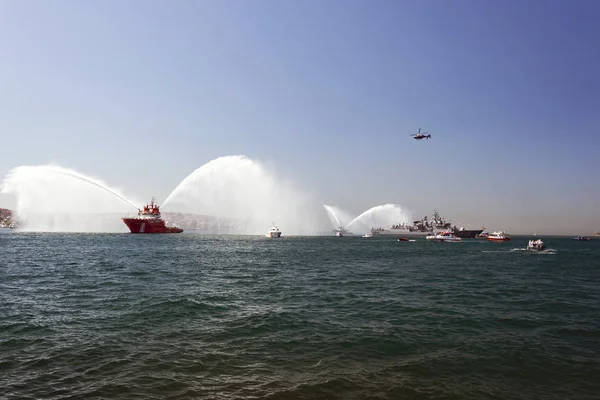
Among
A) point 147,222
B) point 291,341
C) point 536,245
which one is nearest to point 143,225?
point 147,222

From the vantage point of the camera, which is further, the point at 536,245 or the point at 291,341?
the point at 536,245

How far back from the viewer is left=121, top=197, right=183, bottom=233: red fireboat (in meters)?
152

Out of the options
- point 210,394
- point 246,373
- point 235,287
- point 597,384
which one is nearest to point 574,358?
point 597,384

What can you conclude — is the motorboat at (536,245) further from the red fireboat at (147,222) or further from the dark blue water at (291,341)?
the red fireboat at (147,222)

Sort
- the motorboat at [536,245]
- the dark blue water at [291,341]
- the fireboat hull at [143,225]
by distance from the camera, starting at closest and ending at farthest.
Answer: the dark blue water at [291,341], the motorboat at [536,245], the fireboat hull at [143,225]

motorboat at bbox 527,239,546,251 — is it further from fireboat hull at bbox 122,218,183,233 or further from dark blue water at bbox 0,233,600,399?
fireboat hull at bbox 122,218,183,233

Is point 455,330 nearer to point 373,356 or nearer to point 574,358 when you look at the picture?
point 574,358

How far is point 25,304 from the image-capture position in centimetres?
2241

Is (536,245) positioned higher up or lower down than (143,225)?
lower down

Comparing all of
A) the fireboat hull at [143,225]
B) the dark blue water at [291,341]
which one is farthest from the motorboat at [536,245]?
the fireboat hull at [143,225]

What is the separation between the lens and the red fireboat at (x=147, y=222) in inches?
5965

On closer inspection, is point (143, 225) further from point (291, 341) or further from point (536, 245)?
point (291, 341)

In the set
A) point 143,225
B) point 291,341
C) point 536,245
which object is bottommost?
point 291,341

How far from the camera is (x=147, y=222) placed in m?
153
